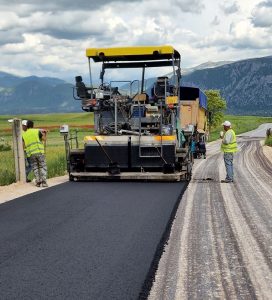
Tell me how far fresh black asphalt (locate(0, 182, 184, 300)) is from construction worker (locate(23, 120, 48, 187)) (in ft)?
5.05

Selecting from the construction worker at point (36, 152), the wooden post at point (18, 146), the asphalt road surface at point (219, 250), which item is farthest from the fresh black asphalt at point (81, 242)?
the wooden post at point (18, 146)

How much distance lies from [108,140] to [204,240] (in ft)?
21.0

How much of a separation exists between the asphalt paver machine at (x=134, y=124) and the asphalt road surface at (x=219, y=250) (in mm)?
2135

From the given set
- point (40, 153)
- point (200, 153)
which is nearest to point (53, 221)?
point (40, 153)

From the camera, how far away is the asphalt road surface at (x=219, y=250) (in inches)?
165

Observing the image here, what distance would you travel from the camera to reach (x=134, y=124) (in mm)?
12281

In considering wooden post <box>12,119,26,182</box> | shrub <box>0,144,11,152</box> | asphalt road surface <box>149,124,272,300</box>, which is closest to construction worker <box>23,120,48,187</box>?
wooden post <box>12,119,26,182</box>

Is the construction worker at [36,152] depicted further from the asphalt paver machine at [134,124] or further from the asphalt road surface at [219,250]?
the asphalt road surface at [219,250]

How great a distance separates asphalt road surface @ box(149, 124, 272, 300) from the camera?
419 centimetres

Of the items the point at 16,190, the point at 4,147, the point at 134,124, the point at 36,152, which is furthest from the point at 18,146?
the point at 4,147

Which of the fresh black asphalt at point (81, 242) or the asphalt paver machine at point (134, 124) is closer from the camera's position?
the fresh black asphalt at point (81, 242)

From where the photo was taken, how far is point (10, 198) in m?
9.88

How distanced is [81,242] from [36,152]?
6.28 metres

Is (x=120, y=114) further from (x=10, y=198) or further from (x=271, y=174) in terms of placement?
(x=271, y=174)
